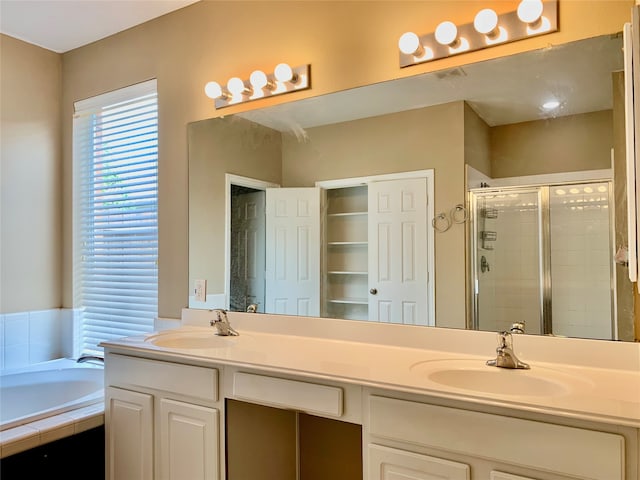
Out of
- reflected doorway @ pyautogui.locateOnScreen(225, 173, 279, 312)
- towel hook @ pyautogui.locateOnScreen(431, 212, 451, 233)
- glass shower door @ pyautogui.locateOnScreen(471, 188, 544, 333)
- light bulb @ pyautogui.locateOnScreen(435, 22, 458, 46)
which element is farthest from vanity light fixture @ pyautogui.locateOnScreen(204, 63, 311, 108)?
glass shower door @ pyautogui.locateOnScreen(471, 188, 544, 333)

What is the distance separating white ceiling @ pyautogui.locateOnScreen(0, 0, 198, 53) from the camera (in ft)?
8.00

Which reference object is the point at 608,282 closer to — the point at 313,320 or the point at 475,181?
the point at 475,181

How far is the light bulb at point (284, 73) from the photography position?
208 cm

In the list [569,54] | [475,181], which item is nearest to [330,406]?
[475,181]

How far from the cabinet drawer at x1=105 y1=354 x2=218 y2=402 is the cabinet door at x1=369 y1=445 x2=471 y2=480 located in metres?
0.63

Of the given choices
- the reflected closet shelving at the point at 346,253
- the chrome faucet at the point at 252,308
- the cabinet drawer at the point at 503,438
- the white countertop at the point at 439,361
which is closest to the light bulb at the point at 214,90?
the reflected closet shelving at the point at 346,253

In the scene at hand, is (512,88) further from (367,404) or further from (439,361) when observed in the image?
(367,404)

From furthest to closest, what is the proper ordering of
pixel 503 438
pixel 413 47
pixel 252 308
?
1. pixel 252 308
2. pixel 413 47
3. pixel 503 438

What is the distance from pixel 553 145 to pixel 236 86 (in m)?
1.44

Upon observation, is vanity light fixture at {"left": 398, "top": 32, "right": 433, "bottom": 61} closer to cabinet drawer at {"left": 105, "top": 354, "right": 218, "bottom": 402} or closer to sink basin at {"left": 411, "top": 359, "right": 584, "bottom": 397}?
sink basin at {"left": 411, "top": 359, "right": 584, "bottom": 397}

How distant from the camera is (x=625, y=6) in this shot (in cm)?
147

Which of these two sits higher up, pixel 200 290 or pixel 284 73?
pixel 284 73

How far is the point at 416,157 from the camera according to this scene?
1832 millimetres

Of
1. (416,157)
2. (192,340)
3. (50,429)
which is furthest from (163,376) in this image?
(416,157)
